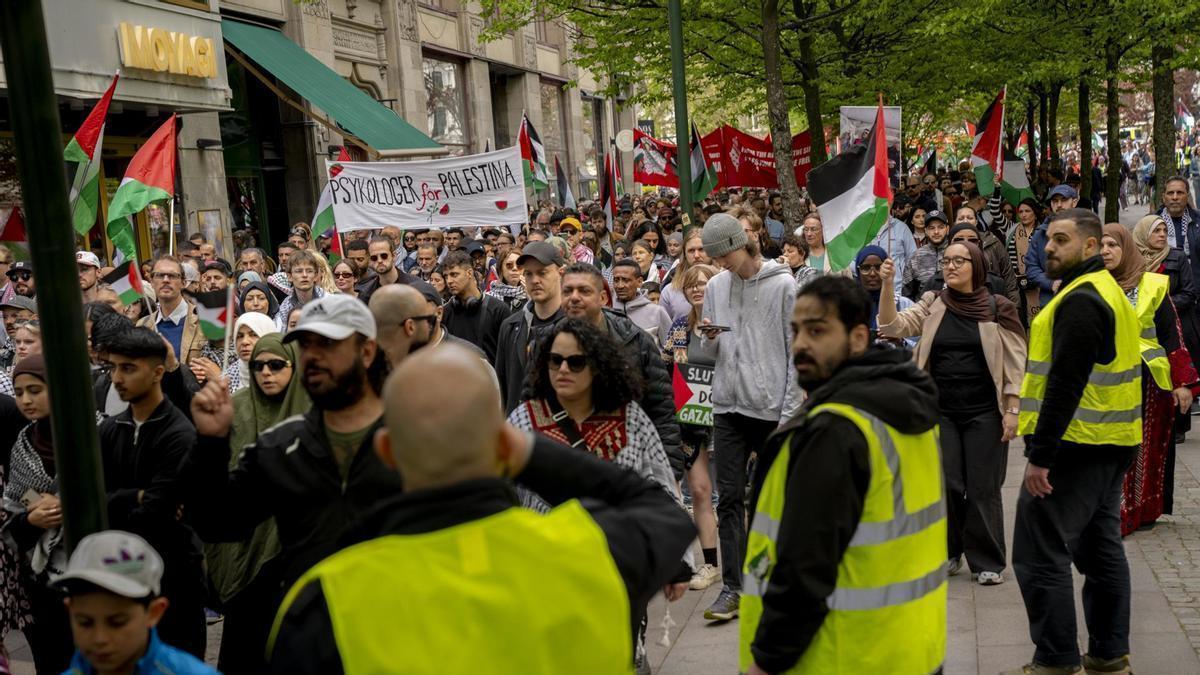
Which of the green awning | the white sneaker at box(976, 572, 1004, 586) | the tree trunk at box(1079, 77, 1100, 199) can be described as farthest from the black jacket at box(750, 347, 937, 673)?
the tree trunk at box(1079, 77, 1100, 199)

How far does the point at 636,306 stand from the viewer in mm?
8961

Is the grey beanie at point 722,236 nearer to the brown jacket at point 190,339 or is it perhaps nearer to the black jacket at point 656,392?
the black jacket at point 656,392

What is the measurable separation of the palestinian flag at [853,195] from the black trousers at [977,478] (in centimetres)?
185

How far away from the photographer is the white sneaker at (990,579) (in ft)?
23.1

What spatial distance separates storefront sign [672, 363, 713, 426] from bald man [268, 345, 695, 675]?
4.86 m

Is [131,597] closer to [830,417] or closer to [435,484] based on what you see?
[435,484]

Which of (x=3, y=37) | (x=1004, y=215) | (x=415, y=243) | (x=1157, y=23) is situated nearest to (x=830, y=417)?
(x=3, y=37)

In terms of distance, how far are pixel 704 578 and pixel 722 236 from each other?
1.96m

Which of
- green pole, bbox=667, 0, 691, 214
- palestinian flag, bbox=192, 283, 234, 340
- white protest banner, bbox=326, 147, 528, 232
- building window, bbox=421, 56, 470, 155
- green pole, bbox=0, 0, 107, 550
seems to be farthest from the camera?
building window, bbox=421, 56, 470, 155

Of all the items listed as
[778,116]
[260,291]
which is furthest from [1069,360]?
[778,116]

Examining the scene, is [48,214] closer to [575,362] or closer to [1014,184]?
[575,362]

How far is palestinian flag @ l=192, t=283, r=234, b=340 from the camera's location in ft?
16.5

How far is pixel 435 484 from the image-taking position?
2.28 metres

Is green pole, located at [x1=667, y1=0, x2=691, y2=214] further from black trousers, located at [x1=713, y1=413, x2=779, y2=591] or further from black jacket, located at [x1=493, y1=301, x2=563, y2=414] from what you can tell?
black trousers, located at [x1=713, y1=413, x2=779, y2=591]
